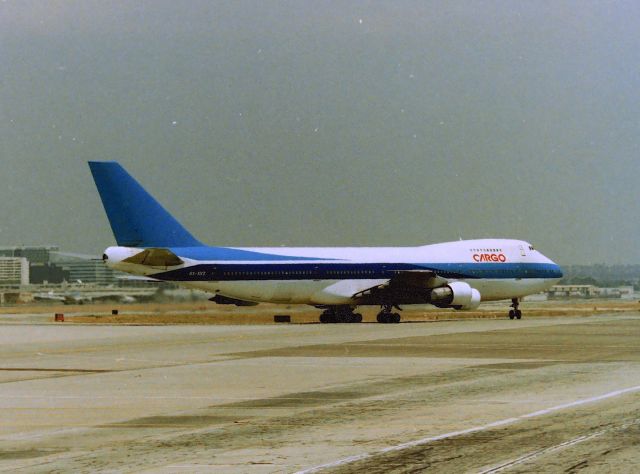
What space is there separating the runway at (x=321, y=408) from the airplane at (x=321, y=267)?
1770 centimetres

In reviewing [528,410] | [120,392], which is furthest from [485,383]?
[120,392]

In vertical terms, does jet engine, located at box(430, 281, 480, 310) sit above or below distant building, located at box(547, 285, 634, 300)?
below

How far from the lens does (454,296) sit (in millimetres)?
61781

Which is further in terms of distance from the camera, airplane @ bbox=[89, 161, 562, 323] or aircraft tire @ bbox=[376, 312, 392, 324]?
aircraft tire @ bbox=[376, 312, 392, 324]

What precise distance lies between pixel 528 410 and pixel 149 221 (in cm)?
3863

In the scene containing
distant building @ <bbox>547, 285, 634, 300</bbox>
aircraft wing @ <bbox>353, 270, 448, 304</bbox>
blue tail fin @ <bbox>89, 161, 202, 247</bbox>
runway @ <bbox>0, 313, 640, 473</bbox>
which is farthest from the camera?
distant building @ <bbox>547, 285, 634, 300</bbox>

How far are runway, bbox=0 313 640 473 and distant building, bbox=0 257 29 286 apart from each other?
115m

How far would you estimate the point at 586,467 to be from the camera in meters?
12.2

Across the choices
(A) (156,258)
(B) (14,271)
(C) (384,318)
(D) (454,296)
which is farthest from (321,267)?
(B) (14,271)

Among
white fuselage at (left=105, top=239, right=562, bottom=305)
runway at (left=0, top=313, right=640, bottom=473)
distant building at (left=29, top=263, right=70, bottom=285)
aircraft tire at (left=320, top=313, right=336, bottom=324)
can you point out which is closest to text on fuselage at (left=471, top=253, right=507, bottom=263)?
white fuselage at (left=105, top=239, right=562, bottom=305)

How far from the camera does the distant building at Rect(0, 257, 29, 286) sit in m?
148

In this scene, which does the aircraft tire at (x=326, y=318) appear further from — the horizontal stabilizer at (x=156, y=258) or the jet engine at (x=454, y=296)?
the horizontal stabilizer at (x=156, y=258)

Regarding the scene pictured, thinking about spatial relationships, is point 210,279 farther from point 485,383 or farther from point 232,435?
point 232,435

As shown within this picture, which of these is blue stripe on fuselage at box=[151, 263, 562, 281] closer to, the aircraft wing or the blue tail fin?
the aircraft wing
